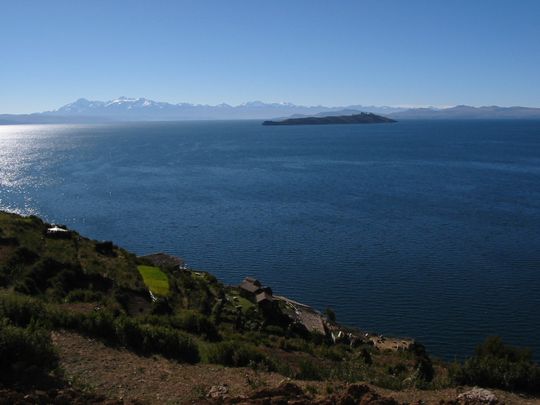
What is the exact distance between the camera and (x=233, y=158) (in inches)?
5118

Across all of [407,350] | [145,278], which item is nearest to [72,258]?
[145,278]

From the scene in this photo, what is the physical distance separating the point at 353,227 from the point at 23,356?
146 ft

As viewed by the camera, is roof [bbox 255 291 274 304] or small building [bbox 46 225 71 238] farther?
small building [bbox 46 225 71 238]

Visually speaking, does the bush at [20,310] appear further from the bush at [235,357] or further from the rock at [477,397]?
the rock at [477,397]

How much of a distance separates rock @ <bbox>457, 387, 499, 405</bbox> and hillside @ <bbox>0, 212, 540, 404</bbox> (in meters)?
0.49

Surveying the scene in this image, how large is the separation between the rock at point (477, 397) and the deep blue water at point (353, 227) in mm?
15242

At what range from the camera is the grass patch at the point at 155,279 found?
1033 inches

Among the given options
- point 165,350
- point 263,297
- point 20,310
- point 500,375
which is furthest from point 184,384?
point 263,297

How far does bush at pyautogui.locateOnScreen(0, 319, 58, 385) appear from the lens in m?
11.4

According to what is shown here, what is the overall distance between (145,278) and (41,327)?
13489 millimetres

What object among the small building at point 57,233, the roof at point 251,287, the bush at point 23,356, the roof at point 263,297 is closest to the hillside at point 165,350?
the bush at point 23,356

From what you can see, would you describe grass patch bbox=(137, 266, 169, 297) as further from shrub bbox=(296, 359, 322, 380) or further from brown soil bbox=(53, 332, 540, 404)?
shrub bbox=(296, 359, 322, 380)

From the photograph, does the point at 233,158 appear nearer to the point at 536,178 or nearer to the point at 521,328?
the point at 536,178

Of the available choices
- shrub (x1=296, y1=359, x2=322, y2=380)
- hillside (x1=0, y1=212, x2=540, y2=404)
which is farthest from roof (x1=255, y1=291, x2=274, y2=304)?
shrub (x1=296, y1=359, x2=322, y2=380)
